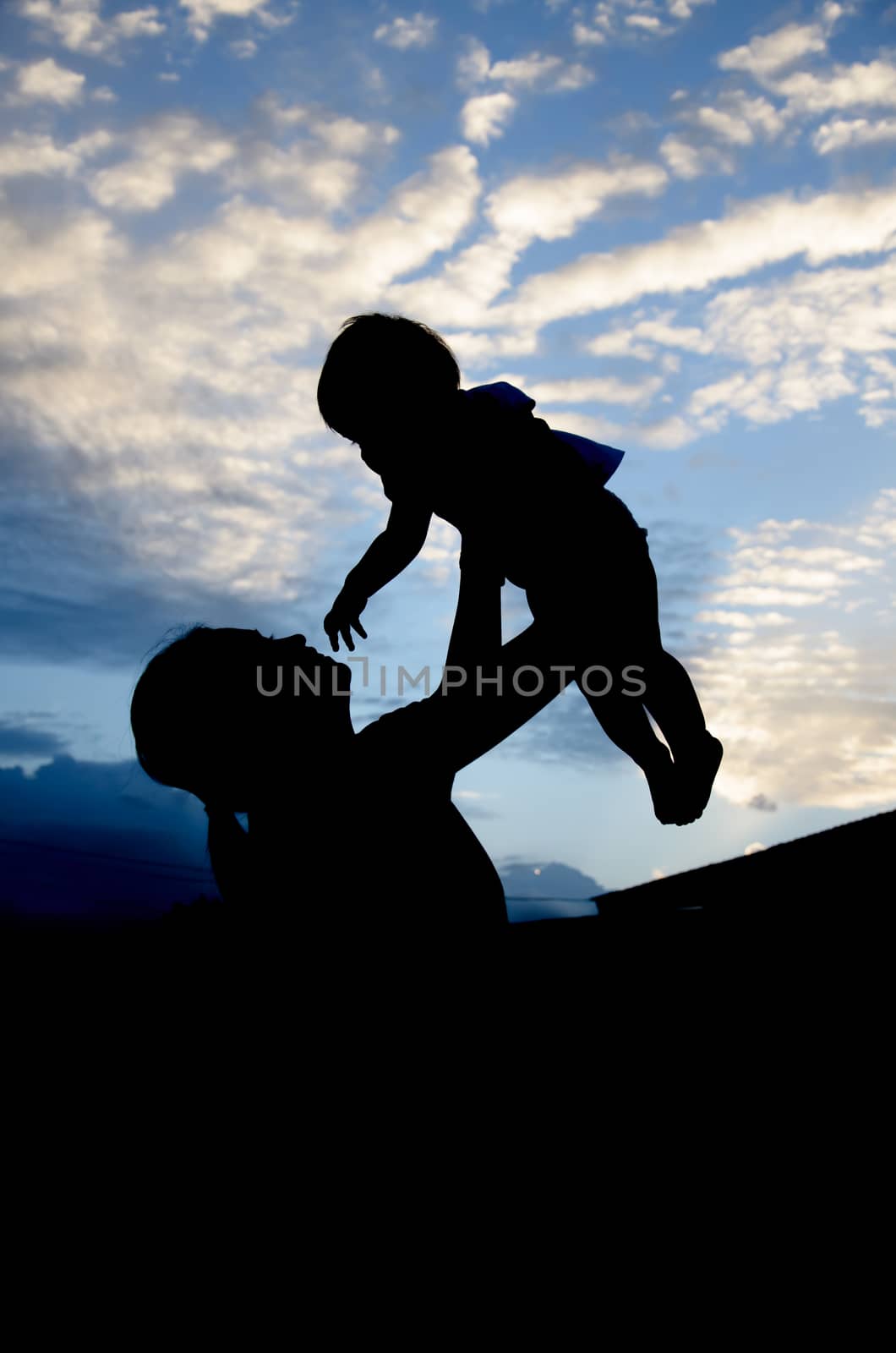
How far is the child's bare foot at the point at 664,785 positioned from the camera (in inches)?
94.3

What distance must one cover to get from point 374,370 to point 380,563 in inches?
21.8

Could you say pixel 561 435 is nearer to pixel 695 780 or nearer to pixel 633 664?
pixel 633 664

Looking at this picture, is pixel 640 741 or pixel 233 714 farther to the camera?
pixel 640 741

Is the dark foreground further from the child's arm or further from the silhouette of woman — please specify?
the child's arm

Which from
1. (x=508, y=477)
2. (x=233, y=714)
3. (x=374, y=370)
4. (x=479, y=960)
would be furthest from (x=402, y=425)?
(x=479, y=960)

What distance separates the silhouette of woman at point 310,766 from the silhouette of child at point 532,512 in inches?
16.8

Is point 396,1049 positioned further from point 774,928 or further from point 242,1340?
point 774,928

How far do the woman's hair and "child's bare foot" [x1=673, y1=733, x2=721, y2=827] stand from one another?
4.17 feet

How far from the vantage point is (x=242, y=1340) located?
2.87 ft

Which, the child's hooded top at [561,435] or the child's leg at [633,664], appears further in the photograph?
the child's hooded top at [561,435]

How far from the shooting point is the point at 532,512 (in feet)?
7.04

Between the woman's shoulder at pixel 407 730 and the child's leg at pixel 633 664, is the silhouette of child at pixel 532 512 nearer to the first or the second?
the child's leg at pixel 633 664

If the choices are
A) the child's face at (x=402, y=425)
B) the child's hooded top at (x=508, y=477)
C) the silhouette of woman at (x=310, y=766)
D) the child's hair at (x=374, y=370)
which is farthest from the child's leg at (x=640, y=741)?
the child's hair at (x=374, y=370)

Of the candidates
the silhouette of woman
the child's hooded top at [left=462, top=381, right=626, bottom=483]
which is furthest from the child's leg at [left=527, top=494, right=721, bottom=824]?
the silhouette of woman
